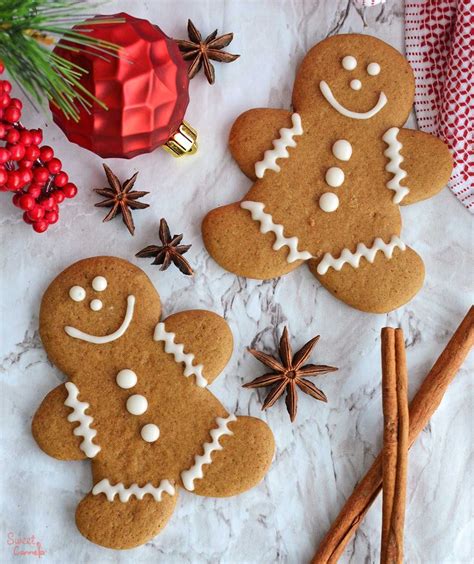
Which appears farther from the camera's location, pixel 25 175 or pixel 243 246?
pixel 243 246

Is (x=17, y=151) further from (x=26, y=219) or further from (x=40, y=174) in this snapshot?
(x=26, y=219)

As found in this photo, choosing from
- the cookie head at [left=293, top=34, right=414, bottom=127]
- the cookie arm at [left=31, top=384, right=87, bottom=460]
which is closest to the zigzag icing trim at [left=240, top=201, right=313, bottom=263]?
the cookie head at [left=293, top=34, right=414, bottom=127]

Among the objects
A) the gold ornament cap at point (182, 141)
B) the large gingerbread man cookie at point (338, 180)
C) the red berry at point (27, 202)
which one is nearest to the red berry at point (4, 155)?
the red berry at point (27, 202)

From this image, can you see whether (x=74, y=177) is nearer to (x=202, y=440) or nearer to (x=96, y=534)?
(x=202, y=440)

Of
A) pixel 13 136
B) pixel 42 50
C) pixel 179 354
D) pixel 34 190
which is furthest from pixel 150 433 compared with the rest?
pixel 42 50

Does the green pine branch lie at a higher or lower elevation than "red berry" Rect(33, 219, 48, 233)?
higher

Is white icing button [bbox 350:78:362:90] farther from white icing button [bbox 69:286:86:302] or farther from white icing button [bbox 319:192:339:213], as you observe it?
white icing button [bbox 69:286:86:302]
